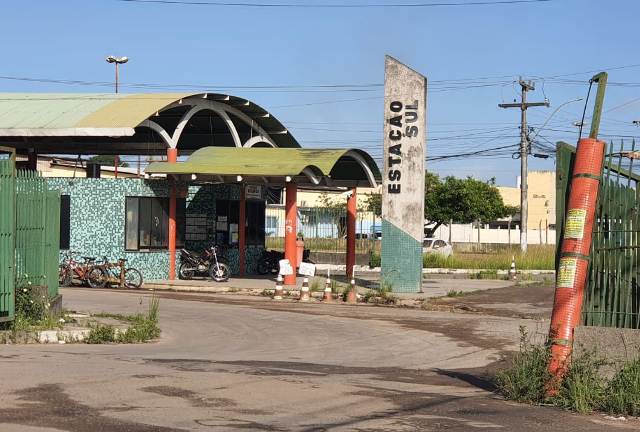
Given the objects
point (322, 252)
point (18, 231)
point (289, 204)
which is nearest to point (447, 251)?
point (322, 252)

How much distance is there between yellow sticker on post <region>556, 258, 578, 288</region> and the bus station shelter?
1953 cm

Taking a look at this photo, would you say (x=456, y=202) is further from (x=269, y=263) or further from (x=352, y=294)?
(x=352, y=294)

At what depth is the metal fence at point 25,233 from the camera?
51.6 ft

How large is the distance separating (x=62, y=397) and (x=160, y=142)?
99.8 ft

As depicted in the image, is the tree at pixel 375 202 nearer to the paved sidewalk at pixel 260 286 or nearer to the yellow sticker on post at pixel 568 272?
the paved sidewalk at pixel 260 286

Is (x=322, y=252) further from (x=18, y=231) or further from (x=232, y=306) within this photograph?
(x=18, y=231)

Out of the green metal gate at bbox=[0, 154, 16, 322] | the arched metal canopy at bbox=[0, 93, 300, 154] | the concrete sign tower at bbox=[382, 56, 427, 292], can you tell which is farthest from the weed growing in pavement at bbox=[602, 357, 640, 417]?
the arched metal canopy at bbox=[0, 93, 300, 154]

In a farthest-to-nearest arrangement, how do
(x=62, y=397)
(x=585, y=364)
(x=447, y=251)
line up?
(x=447, y=251) < (x=585, y=364) < (x=62, y=397)

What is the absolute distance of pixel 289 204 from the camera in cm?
3203

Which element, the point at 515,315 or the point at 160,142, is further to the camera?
the point at 160,142

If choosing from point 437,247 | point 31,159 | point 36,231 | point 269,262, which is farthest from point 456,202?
point 36,231

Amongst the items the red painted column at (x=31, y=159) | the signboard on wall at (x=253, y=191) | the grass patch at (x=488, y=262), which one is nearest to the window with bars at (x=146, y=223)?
the signboard on wall at (x=253, y=191)

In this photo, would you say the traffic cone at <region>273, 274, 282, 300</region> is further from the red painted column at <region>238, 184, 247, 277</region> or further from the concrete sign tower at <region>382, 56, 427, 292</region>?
the red painted column at <region>238, 184, 247, 277</region>

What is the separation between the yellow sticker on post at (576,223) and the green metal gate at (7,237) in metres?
9.04
